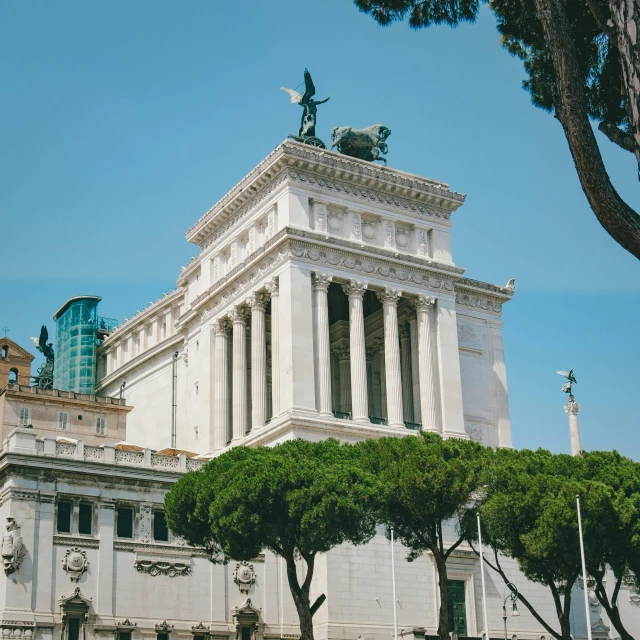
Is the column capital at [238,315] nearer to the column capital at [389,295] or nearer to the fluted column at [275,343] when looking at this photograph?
the fluted column at [275,343]

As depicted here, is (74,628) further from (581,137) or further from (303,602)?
(581,137)

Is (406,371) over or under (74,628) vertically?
over

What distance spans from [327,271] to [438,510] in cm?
2502

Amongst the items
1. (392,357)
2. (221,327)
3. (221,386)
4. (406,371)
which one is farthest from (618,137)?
(221,327)

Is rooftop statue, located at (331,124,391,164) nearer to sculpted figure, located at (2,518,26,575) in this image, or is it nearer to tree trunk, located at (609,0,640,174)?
sculpted figure, located at (2,518,26,575)

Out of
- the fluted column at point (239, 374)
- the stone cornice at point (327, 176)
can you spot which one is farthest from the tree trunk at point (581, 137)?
the fluted column at point (239, 374)

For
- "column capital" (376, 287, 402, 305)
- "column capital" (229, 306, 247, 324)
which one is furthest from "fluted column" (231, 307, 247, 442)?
"column capital" (376, 287, 402, 305)

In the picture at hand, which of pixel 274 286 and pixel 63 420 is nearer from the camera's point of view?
pixel 274 286

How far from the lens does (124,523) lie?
63.9 metres

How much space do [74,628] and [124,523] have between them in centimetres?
643

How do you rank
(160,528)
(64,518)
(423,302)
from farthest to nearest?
(423,302)
(160,528)
(64,518)

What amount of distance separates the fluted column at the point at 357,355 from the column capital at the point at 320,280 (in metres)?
2.16

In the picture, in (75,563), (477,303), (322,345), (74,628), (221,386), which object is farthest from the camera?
(477,303)

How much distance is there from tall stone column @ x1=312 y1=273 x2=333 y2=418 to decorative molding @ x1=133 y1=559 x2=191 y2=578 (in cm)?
1440
